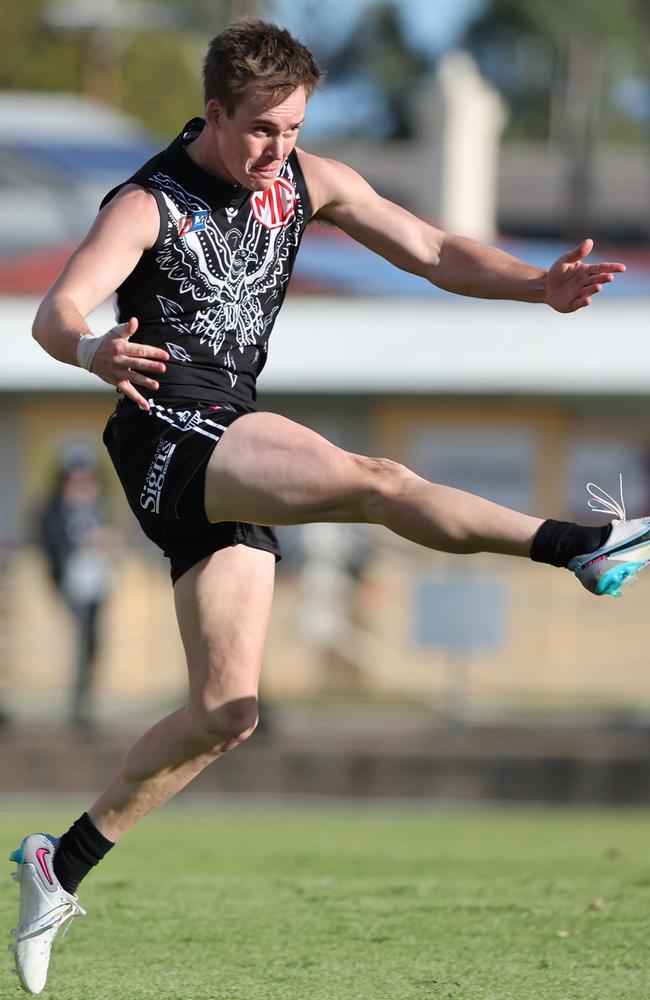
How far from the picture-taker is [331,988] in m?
5.38

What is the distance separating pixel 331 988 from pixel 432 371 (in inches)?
558

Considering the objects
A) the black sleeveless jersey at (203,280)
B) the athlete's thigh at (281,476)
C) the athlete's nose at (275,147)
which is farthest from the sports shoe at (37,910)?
the athlete's nose at (275,147)

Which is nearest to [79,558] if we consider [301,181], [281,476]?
[301,181]

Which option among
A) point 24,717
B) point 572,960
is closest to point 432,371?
point 24,717

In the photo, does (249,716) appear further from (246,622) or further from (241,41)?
(241,41)

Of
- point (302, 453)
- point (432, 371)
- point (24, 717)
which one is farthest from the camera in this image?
point (432, 371)

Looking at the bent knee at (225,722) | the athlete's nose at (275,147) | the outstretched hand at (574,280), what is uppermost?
the athlete's nose at (275,147)

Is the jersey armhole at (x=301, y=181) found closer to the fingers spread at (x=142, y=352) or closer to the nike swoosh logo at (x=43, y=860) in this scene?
the fingers spread at (x=142, y=352)

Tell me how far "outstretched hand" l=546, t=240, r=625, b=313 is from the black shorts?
39.6 inches

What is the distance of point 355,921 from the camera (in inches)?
255

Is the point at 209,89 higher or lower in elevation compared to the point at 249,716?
higher

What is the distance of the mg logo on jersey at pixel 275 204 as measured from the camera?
18.1 ft

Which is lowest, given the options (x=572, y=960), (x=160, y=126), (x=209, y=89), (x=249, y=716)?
(x=572, y=960)

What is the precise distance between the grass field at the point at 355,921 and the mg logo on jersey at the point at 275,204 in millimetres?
2246
